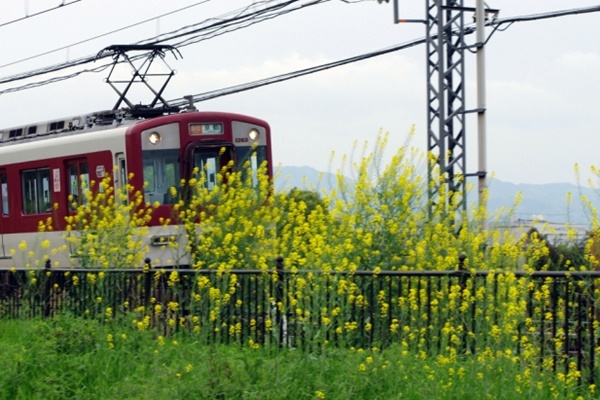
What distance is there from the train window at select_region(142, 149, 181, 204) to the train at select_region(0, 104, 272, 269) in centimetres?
2

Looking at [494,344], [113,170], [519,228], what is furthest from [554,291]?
[113,170]

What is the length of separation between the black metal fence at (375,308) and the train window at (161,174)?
4536 mm

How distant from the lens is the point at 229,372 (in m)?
8.66

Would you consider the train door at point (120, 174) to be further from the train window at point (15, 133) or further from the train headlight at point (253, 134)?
the train window at point (15, 133)

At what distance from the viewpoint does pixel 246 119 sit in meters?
18.5

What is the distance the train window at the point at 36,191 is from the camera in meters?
19.4

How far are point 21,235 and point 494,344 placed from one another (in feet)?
46.1

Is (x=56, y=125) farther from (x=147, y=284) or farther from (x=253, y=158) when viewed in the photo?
(x=147, y=284)

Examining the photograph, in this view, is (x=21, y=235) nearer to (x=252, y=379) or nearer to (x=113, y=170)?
(x=113, y=170)

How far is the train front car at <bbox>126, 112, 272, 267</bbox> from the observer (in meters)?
17.3

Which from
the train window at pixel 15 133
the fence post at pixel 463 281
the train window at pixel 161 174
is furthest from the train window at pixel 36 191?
the fence post at pixel 463 281

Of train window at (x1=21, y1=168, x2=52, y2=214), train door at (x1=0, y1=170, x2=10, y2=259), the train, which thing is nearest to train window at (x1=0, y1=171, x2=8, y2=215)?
train door at (x1=0, y1=170, x2=10, y2=259)

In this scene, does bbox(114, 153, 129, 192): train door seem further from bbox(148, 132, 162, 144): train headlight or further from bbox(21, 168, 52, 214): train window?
bbox(21, 168, 52, 214): train window

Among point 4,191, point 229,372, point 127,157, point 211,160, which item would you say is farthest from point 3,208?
point 229,372
